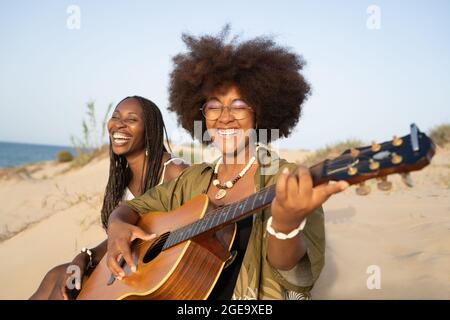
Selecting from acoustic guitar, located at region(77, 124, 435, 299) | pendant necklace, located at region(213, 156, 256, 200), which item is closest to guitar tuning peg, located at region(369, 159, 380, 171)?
acoustic guitar, located at region(77, 124, 435, 299)

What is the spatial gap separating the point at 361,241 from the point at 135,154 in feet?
7.74

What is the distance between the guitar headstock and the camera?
5.39 feet

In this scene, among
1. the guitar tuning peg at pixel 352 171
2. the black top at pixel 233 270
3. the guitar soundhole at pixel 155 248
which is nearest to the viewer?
the guitar tuning peg at pixel 352 171

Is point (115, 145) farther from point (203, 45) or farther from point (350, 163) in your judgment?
point (350, 163)

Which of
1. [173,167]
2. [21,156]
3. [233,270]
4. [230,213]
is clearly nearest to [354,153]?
[230,213]

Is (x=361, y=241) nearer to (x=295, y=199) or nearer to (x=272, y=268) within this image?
(x=272, y=268)

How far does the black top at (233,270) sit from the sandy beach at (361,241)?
1.43 metres

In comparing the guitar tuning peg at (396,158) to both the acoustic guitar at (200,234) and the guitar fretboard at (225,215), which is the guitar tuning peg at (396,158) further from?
the guitar fretboard at (225,215)

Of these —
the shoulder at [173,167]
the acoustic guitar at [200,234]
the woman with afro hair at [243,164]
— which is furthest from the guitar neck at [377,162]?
the shoulder at [173,167]

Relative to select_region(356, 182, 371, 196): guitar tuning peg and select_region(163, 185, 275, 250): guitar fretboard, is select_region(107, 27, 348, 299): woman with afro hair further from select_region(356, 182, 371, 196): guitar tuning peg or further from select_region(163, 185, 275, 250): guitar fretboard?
select_region(356, 182, 371, 196): guitar tuning peg

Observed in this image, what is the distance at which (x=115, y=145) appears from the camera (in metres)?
4.40

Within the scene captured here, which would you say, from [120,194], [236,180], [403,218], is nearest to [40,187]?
[120,194]

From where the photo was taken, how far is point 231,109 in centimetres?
310

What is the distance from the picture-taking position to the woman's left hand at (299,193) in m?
1.87
